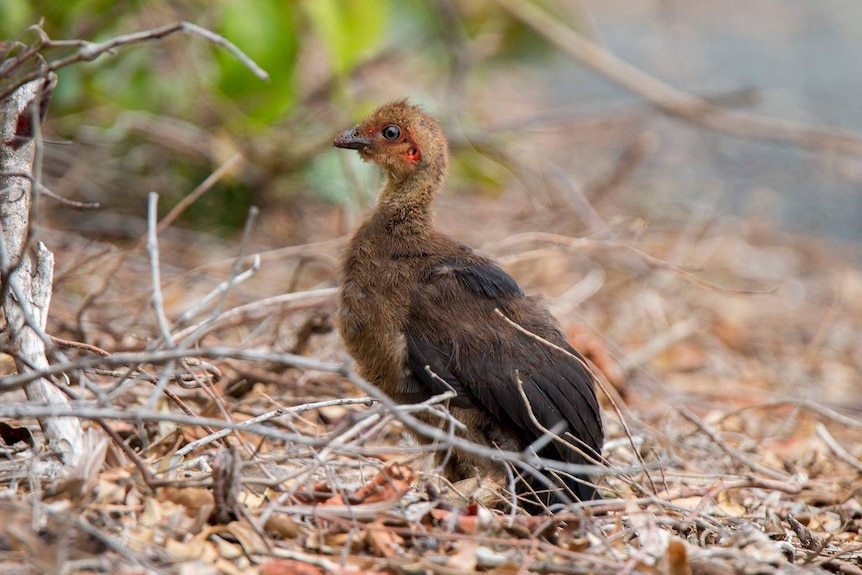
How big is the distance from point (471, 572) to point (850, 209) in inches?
314

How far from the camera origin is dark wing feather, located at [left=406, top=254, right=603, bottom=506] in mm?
3283

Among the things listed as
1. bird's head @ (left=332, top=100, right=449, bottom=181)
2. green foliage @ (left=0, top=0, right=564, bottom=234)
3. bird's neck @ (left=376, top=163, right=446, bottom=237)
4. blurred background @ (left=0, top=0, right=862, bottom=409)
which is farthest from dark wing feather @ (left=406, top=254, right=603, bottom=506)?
green foliage @ (left=0, top=0, right=564, bottom=234)

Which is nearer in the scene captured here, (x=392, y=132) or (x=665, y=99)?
(x=392, y=132)

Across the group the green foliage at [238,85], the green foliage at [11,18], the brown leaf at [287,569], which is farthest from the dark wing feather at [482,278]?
the green foliage at [11,18]

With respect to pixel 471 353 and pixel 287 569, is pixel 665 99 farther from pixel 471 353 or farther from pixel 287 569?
pixel 287 569

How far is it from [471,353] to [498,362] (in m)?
0.09

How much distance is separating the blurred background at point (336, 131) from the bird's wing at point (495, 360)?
1283mm

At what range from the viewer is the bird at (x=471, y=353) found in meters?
3.29

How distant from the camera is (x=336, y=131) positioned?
20.1 feet

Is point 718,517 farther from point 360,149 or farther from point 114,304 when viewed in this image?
point 114,304

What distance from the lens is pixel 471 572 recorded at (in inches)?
98.1

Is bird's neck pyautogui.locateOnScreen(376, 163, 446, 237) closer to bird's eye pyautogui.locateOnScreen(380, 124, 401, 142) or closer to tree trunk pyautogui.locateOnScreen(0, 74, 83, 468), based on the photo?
bird's eye pyautogui.locateOnScreen(380, 124, 401, 142)

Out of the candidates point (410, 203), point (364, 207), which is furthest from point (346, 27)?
point (410, 203)

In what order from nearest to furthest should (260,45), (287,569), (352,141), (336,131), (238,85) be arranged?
1. (287,569)
2. (352,141)
3. (260,45)
4. (238,85)
5. (336,131)
